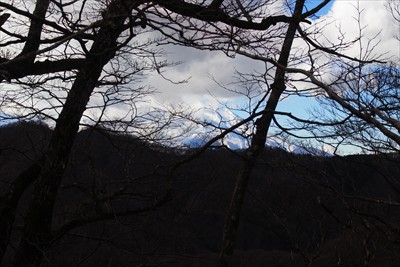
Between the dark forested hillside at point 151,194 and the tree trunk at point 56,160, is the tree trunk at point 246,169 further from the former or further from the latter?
the tree trunk at point 56,160

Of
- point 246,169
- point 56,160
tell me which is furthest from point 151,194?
point 246,169

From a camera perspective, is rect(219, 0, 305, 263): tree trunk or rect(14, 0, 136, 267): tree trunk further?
rect(219, 0, 305, 263): tree trunk

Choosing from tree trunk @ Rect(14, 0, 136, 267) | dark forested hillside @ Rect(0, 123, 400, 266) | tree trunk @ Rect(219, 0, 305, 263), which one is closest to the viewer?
tree trunk @ Rect(14, 0, 136, 267)

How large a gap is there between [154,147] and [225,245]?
1561 mm

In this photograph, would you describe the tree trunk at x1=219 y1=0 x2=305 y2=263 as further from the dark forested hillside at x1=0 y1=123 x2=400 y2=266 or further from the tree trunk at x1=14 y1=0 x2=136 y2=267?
the tree trunk at x1=14 y1=0 x2=136 y2=267

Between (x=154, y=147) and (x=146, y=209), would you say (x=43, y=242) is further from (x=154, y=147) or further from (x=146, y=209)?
(x=154, y=147)

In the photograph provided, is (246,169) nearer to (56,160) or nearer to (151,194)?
(151,194)

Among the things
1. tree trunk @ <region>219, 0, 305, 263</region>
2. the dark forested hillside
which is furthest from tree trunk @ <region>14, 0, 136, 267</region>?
tree trunk @ <region>219, 0, 305, 263</region>

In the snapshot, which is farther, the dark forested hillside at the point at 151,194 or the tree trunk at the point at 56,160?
the dark forested hillside at the point at 151,194

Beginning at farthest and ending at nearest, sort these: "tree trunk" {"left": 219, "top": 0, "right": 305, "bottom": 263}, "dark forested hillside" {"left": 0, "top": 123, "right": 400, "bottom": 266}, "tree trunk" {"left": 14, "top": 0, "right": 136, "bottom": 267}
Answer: "tree trunk" {"left": 219, "top": 0, "right": 305, "bottom": 263} → "dark forested hillside" {"left": 0, "top": 123, "right": 400, "bottom": 266} → "tree trunk" {"left": 14, "top": 0, "right": 136, "bottom": 267}

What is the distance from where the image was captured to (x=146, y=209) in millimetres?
4352

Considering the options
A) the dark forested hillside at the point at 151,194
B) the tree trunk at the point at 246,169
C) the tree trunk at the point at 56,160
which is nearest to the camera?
the tree trunk at the point at 56,160

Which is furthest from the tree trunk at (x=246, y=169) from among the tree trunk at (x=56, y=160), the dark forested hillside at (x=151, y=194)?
the tree trunk at (x=56, y=160)

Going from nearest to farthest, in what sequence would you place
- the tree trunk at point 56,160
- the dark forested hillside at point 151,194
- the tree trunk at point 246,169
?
the tree trunk at point 56,160 < the dark forested hillside at point 151,194 < the tree trunk at point 246,169
